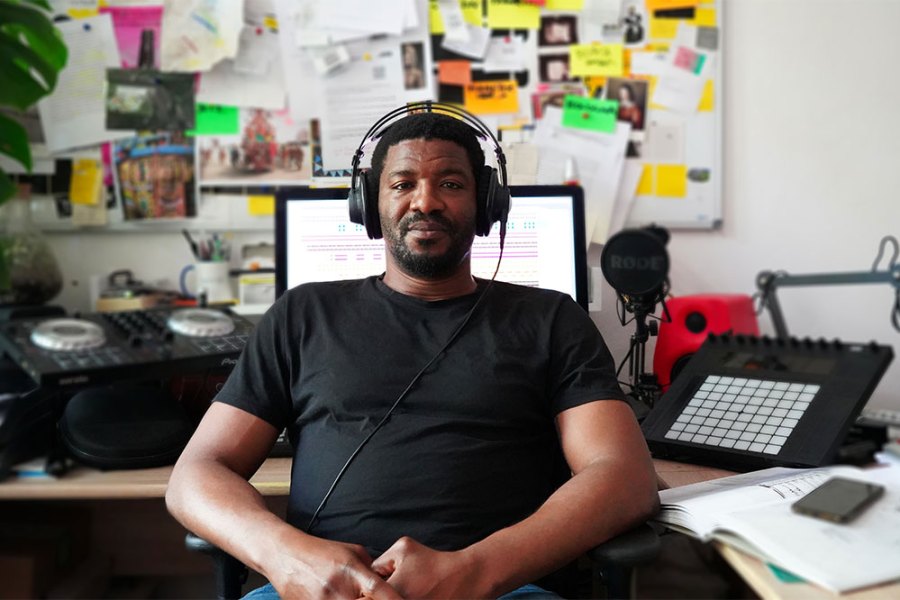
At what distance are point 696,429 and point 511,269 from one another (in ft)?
1.29

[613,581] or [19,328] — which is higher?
[19,328]

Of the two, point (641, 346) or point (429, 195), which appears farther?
point (641, 346)

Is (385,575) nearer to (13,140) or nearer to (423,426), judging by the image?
(423,426)

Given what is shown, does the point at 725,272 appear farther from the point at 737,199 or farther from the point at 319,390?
the point at 319,390

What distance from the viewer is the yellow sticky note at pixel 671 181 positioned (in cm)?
196

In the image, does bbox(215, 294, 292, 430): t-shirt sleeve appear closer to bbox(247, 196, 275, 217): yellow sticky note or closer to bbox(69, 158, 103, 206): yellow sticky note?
bbox(247, 196, 275, 217): yellow sticky note

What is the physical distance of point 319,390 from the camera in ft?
3.19

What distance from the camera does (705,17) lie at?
1.94 meters

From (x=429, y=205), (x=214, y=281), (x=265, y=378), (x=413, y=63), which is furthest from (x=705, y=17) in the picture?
(x=265, y=378)

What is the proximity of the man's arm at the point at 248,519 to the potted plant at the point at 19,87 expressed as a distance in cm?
84

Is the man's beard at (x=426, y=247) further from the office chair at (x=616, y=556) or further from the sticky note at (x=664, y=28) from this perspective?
the sticky note at (x=664, y=28)

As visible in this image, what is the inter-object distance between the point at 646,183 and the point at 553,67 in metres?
0.40

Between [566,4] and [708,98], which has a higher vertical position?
[566,4]

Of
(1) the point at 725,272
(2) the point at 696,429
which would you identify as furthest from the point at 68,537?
(1) the point at 725,272
